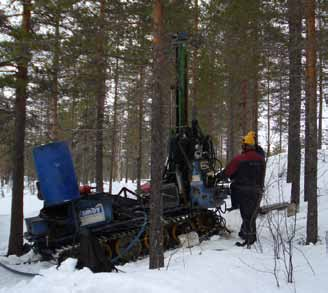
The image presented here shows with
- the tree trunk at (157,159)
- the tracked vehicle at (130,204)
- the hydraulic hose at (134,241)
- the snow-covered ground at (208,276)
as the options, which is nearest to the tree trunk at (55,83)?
the tracked vehicle at (130,204)

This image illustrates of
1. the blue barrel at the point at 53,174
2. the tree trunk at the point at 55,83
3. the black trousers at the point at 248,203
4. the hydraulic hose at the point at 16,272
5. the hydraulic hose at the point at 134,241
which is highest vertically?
the tree trunk at the point at 55,83

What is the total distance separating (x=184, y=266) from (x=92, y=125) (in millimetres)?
12330

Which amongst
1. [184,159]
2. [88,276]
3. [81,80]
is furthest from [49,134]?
[88,276]

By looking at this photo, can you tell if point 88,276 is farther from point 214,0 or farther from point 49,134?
point 49,134

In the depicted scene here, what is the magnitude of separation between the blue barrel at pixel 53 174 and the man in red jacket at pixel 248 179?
3144 millimetres

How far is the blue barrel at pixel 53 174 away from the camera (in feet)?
27.4

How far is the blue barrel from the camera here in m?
8.36

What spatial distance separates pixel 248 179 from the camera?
854cm

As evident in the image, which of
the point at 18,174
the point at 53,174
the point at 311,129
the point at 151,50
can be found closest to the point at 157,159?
the point at 151,50

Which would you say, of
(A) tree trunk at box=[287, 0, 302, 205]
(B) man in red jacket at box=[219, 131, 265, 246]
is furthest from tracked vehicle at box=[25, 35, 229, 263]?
(A) tree trunk at box=[287, 0, 302, 205]

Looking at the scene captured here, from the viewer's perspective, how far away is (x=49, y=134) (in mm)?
16109

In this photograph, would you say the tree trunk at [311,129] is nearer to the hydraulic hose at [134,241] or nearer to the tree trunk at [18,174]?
the hydraulic hose at [134,241]

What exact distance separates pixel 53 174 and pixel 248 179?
147 inches

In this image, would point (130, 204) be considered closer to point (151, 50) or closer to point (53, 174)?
point (53, 174)
